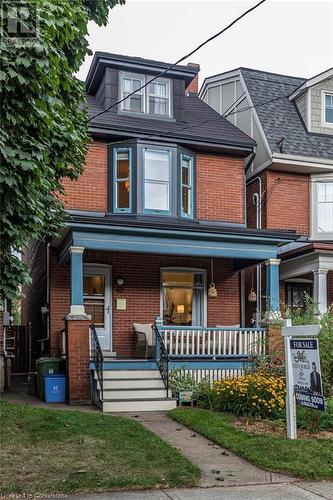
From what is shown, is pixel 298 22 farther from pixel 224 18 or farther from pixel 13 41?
pixel 13 41

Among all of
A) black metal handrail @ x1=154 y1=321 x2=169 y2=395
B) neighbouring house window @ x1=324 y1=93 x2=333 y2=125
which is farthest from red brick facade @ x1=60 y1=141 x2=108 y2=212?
neighbouring house window @ x1=324 y1=93 x2=333 y2=125

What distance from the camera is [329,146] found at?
56.0 ft

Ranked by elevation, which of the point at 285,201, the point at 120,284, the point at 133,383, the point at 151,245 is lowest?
the point at 133,383

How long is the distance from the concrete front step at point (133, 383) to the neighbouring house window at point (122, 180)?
15.9 ft

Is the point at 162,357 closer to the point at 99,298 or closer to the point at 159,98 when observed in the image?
the point at 99,298

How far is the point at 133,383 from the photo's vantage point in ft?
36.7

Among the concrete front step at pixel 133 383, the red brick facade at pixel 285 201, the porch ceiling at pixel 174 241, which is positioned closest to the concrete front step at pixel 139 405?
the concrete front step at pixel 133 383

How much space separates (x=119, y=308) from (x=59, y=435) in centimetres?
661

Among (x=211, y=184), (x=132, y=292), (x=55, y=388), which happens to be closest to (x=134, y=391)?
(x=55, y=388)

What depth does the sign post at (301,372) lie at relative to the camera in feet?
24.1

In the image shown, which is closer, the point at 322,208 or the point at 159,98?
the point at 159,98

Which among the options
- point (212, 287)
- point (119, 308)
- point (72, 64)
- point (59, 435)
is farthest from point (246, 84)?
point (59, 435)

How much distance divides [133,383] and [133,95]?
8352 mm

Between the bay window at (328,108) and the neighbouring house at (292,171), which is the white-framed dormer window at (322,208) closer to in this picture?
the neighbouring house at (292,171)
